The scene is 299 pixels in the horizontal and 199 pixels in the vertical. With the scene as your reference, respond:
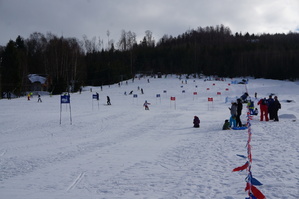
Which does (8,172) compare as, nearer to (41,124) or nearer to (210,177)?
(210,177)

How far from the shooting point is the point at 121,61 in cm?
9062

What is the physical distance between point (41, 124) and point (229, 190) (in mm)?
14998

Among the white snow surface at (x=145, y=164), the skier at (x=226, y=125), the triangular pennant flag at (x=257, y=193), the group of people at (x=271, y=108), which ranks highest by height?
the group of people at (x=271, y=108)

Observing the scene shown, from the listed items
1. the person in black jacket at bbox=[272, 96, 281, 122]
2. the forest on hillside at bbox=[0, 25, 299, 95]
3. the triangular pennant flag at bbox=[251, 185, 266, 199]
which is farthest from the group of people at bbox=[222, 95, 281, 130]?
the forest on hillside at bbox=[0, 25, 299, 95]

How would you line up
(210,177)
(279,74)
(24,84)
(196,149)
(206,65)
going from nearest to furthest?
(210,177) → (196,149) → (24,84) → (279,74) → (206,65)

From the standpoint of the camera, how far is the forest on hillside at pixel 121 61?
5278cm

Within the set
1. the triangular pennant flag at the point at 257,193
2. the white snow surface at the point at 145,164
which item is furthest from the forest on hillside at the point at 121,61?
the triangular pennant flag at the point at 257,193

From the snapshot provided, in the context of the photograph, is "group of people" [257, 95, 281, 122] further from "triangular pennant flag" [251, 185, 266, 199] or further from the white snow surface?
"triangular pennant flag" [251, 185, 266, 199]

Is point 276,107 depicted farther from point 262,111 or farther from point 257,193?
point 257,193

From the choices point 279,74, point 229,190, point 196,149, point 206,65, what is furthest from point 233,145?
point 206,65

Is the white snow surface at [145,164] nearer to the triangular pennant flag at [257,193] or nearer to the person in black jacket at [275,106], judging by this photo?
the triangular pennant flag at [257,193]

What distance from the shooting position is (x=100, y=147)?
10914mm

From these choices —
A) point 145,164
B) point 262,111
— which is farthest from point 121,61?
point 145,164

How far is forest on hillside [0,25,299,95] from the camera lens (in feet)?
173
